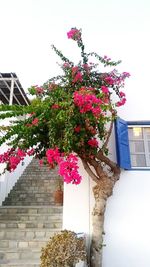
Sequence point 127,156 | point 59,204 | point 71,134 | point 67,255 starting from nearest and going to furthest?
point 67,255 → point 71,134 → point 127,156 → point 59,204

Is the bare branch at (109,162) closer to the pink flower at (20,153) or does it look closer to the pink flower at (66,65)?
the pink flower at (20,153)

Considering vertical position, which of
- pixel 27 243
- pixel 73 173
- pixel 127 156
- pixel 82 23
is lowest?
pixel 27 243

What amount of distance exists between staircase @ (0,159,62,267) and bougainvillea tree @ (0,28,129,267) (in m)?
1.59

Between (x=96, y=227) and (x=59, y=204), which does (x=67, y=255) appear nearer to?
(x=96, y=227)

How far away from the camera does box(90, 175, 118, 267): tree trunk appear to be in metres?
5.18

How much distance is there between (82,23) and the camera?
6.83 m

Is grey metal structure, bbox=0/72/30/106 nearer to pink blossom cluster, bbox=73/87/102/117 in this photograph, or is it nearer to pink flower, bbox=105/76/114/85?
pink flower, bbox=105/76/114/85

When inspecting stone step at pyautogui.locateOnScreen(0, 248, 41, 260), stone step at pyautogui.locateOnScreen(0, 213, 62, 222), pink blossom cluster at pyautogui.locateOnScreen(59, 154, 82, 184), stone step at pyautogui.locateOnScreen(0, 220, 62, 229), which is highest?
pink blossom cluster at pyautogui.locateOnScreen(59, 154, 82, 184)

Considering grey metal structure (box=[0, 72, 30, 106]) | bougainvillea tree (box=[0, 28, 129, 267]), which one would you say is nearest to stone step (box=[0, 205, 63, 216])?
bougainvillea tree (box=[0, 28, 129, 267])

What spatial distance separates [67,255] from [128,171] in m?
2.70

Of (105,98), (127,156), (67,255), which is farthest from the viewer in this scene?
(127,156)

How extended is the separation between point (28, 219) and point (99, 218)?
8.65ft

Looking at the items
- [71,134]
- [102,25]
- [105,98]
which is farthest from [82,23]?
[71,134]

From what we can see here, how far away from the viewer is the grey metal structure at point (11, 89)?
12164 mm
